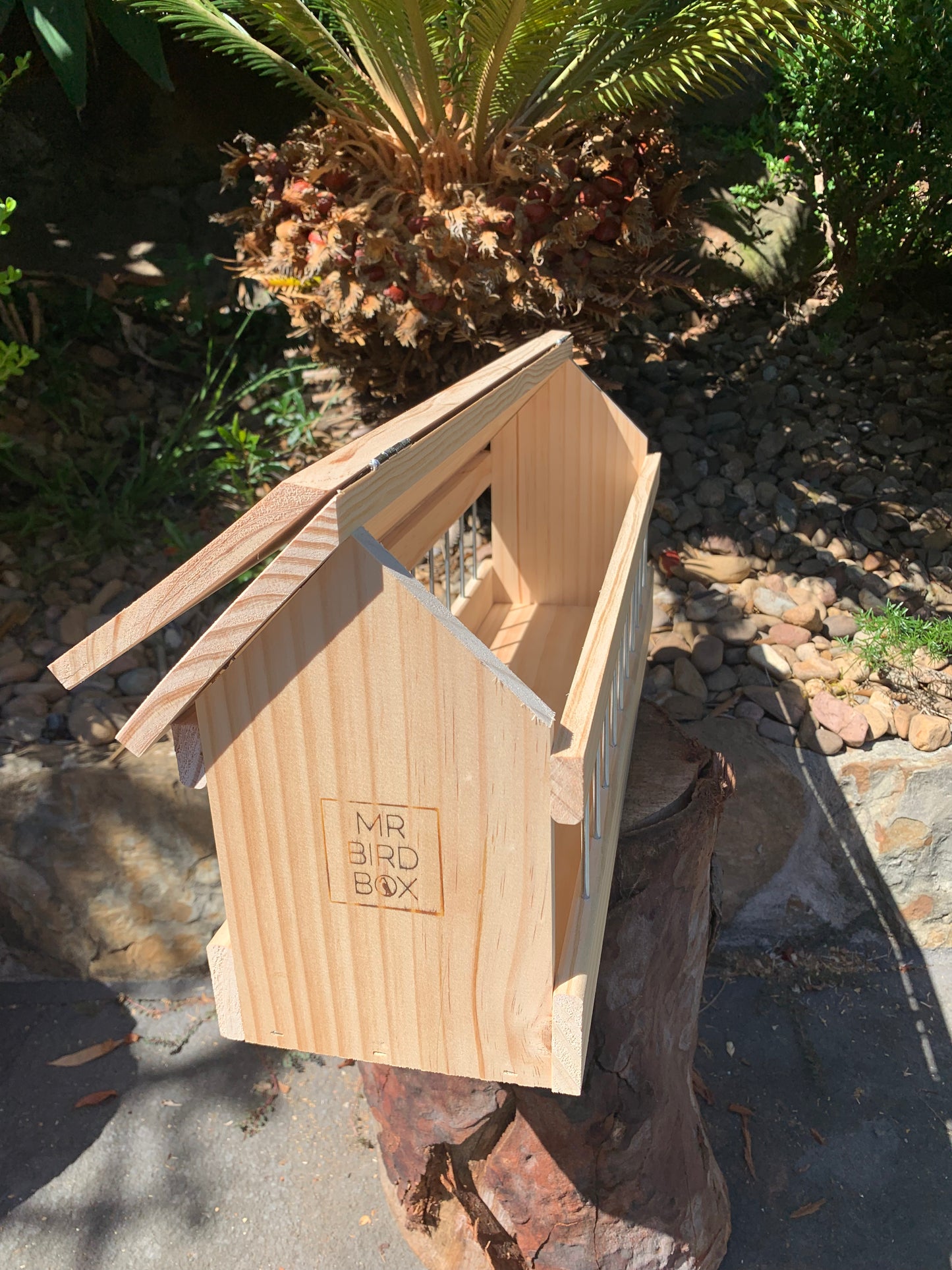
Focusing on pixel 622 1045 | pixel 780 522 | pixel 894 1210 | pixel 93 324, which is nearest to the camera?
pixel 622 1045

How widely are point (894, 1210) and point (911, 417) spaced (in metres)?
2.46

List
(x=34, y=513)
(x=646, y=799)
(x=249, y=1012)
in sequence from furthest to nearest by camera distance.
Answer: (x=34, y=513)
(x=646, y=799)
(x=249, y=1012)

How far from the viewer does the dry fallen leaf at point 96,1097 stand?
7.16 feet

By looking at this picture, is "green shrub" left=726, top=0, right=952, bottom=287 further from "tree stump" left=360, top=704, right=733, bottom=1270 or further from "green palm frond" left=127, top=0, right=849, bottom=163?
"tree stump" left=360, top=704, right=733, bottom=1270

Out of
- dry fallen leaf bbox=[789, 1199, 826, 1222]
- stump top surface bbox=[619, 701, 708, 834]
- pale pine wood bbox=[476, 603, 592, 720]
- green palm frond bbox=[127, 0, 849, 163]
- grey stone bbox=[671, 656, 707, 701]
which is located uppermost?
green palm frond bbox=[127, 0, 849, 163]

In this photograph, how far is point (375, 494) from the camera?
35.4 inches

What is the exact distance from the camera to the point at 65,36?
8.36 ft

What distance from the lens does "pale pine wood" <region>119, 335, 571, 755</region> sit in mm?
827

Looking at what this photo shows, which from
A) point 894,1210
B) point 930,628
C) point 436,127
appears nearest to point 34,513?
point 436,127

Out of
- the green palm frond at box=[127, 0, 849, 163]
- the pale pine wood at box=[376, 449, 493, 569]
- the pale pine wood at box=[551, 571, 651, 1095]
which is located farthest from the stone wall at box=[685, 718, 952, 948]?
the green palm frond at box=[127, 0, 849, 163]

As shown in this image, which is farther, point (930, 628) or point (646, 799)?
point (930, 628)

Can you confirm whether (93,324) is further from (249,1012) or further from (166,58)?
(249,1012)

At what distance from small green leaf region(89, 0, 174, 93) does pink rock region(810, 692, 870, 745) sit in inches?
105

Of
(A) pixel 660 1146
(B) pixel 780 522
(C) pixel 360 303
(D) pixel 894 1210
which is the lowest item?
(D) pixel 894 1210
